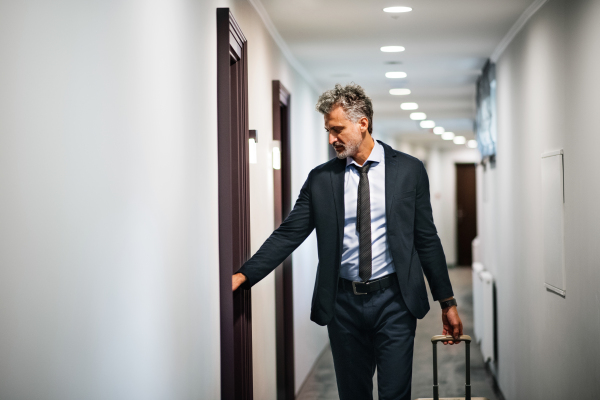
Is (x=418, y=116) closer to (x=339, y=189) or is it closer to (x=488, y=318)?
(x=488, y=318)

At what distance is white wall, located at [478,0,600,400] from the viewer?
261 centimetres

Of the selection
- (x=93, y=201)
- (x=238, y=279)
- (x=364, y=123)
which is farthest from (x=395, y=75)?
(x=93, y=201)

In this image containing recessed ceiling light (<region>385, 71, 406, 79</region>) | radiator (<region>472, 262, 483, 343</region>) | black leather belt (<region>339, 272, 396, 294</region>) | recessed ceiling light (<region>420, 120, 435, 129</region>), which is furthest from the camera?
recessed ceiling light (<region>420, 120, 435, 129</region>)

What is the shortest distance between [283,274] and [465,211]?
1159 cm

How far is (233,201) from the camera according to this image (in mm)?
2881

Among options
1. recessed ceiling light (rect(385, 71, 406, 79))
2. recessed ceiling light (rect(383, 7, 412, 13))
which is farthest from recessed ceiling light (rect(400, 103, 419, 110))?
recessed ceiling light (rect(383, 7, 412, 13))

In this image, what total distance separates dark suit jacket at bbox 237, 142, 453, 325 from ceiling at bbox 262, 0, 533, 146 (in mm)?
1415

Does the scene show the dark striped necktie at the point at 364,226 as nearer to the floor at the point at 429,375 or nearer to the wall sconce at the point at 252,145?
the wall sconce at the point at 252,145

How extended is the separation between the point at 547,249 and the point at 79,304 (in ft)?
8.33

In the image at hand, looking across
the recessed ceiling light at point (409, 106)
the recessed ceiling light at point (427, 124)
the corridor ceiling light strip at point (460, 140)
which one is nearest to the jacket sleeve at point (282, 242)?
the recessed ceiling light at point (409, 106)

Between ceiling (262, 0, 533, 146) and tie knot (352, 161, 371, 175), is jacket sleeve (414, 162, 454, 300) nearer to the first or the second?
tie knot (352, 161, 371, 175)

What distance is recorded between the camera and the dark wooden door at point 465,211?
15.3 meters

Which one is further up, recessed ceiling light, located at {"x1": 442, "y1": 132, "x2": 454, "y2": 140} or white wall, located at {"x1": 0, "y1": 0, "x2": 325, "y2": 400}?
recessed ceiling light, located at {"x1": 442, "y1": 132, "x2": 454, "y2": 140}

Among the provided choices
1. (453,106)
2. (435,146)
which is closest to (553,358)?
(453,106)
